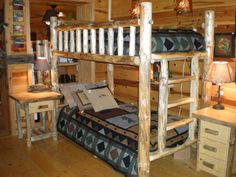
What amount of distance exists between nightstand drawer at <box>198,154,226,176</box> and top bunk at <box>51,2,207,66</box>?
1.07 m

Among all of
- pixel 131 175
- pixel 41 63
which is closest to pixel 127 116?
pixel 131 175

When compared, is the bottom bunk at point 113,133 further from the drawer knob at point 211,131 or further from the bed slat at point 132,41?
the bed slat at point 132,41

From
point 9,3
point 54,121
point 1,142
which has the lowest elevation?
point 1,142

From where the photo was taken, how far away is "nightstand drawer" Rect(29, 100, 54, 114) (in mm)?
3532

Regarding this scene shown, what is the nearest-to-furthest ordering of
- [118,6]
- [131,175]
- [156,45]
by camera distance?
[156,45], [131,175], [118,6]

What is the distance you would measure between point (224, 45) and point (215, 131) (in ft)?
3.39

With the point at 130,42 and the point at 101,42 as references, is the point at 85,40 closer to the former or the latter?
the point at 101,42

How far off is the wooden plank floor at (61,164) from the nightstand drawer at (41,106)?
476mm

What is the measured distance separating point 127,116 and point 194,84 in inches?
35.4

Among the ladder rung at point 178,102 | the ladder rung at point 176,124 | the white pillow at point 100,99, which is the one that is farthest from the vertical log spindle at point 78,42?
the ladder rung at point 176,124

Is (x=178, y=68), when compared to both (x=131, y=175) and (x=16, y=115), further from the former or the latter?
(x=16, y=115)

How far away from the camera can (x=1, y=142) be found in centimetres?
371

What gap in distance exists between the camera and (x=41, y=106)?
3.60m

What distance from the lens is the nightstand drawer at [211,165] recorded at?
263cm
